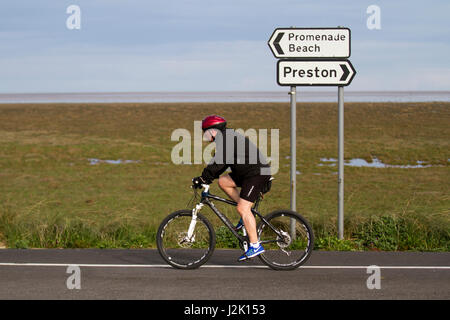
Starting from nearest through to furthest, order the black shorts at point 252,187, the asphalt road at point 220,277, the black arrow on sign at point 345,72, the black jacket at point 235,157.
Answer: the asphalt road at point 220,277
the black jacket at point 235,157
the black shorts at point 252,187
the black arrow on sign at point 345,72

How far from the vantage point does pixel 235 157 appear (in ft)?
25.3

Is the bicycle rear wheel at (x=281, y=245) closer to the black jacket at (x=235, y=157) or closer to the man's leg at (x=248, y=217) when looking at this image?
the man's leg at (x=248, y=217)

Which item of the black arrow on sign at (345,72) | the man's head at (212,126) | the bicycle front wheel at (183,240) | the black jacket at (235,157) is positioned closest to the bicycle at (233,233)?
the bicycle front wheel at (183,240)

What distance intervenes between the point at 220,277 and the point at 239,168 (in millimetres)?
1367

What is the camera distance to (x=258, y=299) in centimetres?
656

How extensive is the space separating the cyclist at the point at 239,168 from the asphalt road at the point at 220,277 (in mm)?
667

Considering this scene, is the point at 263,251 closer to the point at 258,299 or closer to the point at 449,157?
the point at 258,299

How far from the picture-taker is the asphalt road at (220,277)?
6.77 meters

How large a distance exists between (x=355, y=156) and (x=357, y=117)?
25934 millimetres

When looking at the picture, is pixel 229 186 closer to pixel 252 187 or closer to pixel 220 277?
pixel 252 187


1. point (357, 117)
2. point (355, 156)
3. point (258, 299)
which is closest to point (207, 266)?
point (258, 299)

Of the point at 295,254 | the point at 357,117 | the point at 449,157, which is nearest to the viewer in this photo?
the point at 295,254

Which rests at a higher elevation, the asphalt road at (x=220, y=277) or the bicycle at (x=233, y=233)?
the bicycle at (x=233, y=233)

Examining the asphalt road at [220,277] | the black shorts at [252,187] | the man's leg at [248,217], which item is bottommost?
the asphalt road at [220,277]
